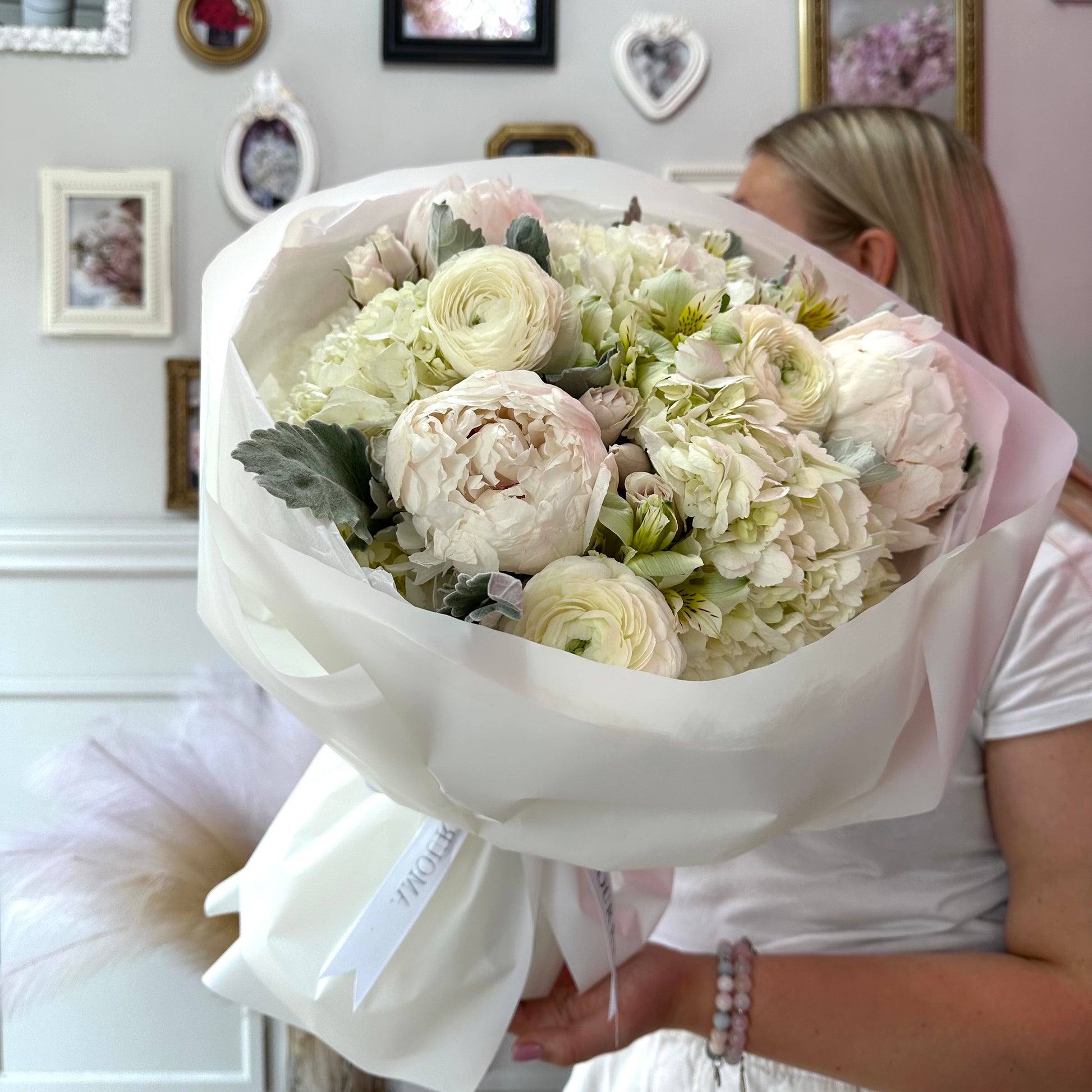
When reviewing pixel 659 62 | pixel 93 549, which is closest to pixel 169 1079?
pixel 93 549

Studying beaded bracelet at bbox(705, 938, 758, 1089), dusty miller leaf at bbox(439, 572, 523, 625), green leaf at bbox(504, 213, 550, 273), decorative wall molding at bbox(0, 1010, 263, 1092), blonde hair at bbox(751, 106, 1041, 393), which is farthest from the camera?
decorative wall molding at bbox(0, 1010, 263, 1092)

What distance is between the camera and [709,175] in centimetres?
179

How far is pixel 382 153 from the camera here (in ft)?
5.90

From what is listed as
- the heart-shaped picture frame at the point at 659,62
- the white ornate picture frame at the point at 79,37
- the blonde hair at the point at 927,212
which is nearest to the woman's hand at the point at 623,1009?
the blonde hair at the point at 927,212

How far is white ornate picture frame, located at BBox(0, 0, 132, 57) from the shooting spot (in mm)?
1750

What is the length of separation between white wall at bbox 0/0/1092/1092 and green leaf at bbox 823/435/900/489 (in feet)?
4.88

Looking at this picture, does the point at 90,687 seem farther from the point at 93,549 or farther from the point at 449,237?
the point at 449,237

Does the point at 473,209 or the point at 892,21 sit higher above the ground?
the point at 892,21

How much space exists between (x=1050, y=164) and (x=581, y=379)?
1.79 m

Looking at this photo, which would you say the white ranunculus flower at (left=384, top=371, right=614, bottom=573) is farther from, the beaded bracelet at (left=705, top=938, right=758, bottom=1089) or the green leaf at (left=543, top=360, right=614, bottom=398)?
the beaded bracelet at (left=705, top=938, right=758, bottom=1089)

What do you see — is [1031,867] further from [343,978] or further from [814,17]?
[814,17]

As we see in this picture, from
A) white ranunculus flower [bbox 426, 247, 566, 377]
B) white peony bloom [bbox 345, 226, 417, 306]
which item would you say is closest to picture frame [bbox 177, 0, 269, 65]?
white peony bloom [bbox 345, 226, 417, 306]

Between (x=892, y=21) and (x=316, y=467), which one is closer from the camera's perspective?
(x=316, y=467)

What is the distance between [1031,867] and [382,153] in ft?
5.41
